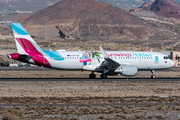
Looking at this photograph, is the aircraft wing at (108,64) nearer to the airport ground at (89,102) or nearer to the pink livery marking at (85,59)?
the pink livery marking at (85,59)

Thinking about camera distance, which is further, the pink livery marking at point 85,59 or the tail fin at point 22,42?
the pink livery marking at point 85,59

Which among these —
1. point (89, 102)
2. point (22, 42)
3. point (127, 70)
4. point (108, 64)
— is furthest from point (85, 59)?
point (89, 102)

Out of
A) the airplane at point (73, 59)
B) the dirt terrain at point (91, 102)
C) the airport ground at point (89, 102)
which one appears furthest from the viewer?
the airplane at point (73, 59)

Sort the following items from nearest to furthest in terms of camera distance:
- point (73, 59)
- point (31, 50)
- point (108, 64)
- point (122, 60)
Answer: point (108, 64), point (31, 50), point (73, 59), point (122, 60)

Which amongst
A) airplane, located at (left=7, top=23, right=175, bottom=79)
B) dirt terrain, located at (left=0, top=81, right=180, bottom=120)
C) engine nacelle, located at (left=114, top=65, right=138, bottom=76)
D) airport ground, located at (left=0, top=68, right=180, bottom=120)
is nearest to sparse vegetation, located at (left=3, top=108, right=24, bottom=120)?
airport ground, located at (left=0, top=68, right=180, bottom=120)

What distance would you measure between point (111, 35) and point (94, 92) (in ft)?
513

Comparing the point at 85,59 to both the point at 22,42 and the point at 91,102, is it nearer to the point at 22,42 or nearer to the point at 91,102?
the point at 22,42

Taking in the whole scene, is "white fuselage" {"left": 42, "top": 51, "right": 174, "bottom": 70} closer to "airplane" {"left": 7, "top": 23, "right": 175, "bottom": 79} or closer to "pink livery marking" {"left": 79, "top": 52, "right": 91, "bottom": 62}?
"airplane" {"left": 7, "top": 23, "right": 175, "bottom": 79}

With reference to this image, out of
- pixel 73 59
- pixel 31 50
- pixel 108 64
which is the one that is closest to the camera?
pixel 108 64

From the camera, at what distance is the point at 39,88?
3259 cm

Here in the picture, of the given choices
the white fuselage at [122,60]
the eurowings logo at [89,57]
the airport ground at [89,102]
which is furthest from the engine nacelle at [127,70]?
the airport ground at [89,102]

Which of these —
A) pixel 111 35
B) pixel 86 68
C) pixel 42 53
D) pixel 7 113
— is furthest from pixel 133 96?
pixel 111 35

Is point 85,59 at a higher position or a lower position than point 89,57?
lower

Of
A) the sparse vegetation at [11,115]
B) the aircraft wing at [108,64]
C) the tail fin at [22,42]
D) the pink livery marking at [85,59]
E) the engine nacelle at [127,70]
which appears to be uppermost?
the tail fin at [22,42]
